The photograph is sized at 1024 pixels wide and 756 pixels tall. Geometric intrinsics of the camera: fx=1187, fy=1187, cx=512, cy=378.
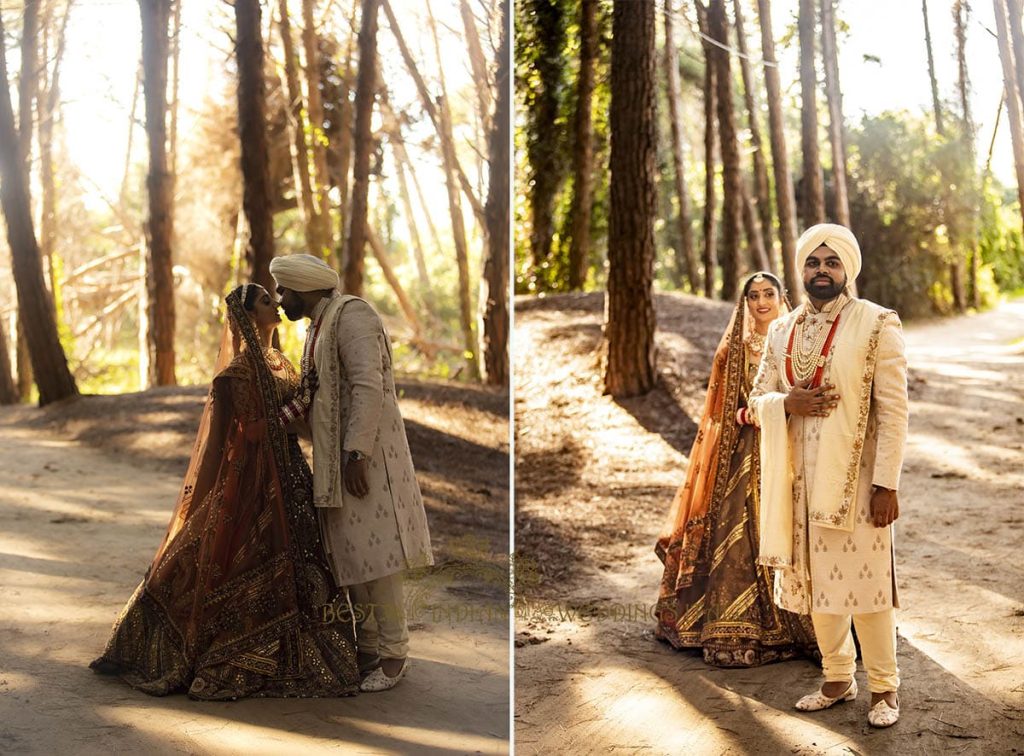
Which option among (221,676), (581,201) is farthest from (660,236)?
(221,676)

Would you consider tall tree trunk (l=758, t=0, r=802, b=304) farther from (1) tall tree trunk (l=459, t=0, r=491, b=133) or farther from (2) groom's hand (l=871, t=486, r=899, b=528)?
(2) groom's hand (l=871, t=486, r=899, b=528)

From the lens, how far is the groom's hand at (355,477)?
9.51ft

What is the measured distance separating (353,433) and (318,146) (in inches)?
65.2

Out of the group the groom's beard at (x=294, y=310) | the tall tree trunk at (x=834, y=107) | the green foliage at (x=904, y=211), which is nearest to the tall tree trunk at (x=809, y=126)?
the tall tree trunk at (x=834, y=107)

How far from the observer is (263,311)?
9.25ft

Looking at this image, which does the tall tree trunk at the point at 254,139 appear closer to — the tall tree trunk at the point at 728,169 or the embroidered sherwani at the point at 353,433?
the embroidered sherwani at the point at 353,433

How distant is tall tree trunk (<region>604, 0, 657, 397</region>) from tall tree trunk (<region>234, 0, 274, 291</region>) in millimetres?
2805

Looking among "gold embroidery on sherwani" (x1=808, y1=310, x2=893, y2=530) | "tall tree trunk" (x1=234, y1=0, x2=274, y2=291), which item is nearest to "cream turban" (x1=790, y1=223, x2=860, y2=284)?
"gold embroidery on sherwani" (x1=808, y1=310, x2=893, y2=530)

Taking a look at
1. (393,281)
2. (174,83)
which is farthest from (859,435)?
(174,83)

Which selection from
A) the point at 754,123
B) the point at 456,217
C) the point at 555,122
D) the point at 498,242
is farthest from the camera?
the point at 555,122

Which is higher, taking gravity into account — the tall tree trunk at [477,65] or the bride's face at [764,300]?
the tall tree trunk at [477,65]

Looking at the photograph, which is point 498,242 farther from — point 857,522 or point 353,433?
point 857,522

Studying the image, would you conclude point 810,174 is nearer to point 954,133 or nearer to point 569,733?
point 954,133

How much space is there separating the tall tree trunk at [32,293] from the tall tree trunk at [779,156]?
9.08 ft
